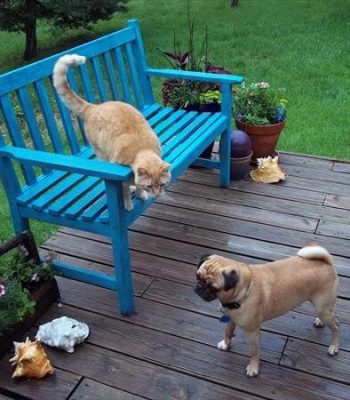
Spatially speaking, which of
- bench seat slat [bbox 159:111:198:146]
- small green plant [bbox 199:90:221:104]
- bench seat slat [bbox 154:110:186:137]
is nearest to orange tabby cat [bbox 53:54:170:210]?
bench seat slat [bbox 159:111:198:146]

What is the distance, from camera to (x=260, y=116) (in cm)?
407

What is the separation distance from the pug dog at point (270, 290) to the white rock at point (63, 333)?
0.79 meters

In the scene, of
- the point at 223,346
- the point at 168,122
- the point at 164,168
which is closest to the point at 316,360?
the point at 223,346

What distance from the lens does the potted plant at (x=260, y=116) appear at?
396cm

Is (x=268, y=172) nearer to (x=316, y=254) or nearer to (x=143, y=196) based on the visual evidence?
(x=143, y=196)

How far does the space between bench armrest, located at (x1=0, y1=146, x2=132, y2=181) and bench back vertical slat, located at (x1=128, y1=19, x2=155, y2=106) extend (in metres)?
1.55

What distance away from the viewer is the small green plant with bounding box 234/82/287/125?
4.02m

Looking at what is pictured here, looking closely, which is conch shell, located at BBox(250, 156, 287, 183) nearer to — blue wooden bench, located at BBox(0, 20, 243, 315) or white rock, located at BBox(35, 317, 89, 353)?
blue wooden bench, located at BBox(0, 20, 243, 315)

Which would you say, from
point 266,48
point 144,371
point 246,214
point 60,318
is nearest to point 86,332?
point 60,318

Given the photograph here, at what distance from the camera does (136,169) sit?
2342 millimetres

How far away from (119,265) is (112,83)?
60.7 inches

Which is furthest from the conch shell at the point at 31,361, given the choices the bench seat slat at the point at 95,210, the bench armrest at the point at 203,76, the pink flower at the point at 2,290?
the bench armrest at the point at 203,76

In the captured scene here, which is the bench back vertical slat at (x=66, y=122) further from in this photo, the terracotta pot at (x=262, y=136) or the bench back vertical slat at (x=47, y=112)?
the terracotta pot at (x=262, y=136)

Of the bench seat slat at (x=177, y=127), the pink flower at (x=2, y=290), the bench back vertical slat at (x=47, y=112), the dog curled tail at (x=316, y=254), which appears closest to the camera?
the dog curled tail at (x=316, y=254)
